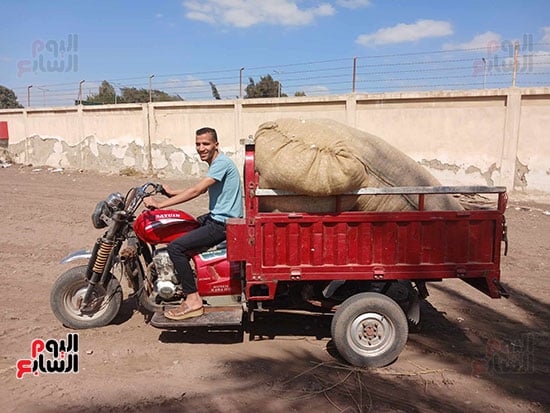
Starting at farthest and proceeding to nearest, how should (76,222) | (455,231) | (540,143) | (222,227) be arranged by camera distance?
(540,143) → (76,222) → (222,227) → (455,231)

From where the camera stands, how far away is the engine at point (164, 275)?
406 centimetres

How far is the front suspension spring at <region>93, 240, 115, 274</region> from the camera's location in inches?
162

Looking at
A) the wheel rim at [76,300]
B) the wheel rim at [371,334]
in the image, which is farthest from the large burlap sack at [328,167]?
the wheel rim at [76,300]

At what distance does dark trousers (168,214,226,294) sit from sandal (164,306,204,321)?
0.16 meters

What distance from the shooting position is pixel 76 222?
28.9 ft

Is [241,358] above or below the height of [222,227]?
below

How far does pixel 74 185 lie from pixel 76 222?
5.58 metres

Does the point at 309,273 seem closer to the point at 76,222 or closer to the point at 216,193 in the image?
the point at 216,193

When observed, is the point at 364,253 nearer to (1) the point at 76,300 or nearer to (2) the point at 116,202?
(2) the point at 116,202

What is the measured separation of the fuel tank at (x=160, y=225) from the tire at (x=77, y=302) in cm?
61

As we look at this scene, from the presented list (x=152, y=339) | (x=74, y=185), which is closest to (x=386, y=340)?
(x=152, y=339)

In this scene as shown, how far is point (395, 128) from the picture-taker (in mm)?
11961

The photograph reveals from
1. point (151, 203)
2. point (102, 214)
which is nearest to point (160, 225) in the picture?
point (151, 203)

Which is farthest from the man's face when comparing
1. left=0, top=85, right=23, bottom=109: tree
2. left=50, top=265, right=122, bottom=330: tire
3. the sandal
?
left=0, top=85, right=23, bottom=109: tree
